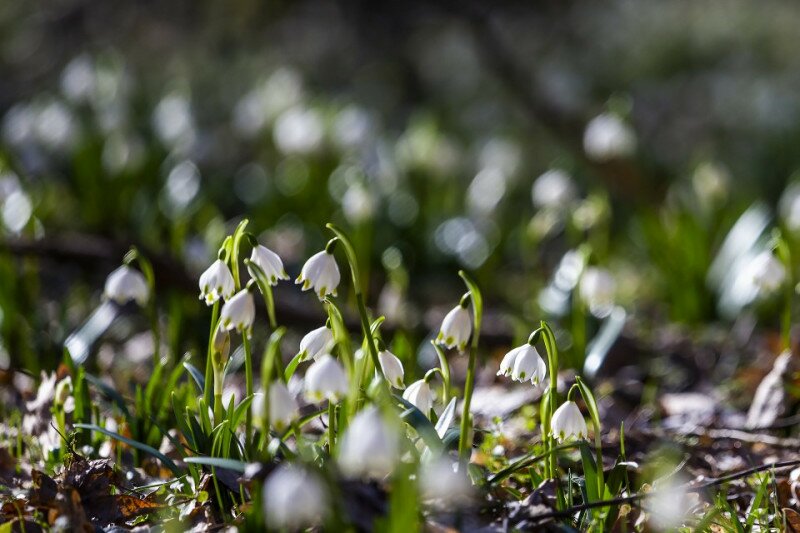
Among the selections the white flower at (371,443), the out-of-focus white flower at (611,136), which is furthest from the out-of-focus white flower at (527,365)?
the out-of-focus white flower at (611,136)

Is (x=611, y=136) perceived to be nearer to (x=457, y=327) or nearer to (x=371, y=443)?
(x=457, y=327)

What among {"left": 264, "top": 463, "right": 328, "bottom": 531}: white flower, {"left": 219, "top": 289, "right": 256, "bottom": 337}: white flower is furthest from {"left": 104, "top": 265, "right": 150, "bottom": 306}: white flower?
{"left": 264, "top": 463, "right": 328, "bottom": 531}: white flower

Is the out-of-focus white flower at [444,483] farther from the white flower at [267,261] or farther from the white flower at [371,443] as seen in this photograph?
the white flower at [267,261]

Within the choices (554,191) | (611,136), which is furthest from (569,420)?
(611,136)

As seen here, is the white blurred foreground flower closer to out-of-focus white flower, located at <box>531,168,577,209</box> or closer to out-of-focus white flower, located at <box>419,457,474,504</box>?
out-of-focus white flower, located at <box>419,457,474,504</box>

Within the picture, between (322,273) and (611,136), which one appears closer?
(322,273)
